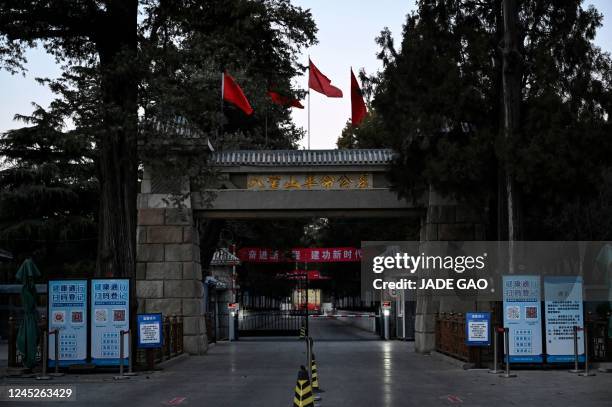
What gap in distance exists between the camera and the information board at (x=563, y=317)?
18.3 metres

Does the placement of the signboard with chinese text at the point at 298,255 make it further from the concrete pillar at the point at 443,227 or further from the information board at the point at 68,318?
the information board at the point at 68,318

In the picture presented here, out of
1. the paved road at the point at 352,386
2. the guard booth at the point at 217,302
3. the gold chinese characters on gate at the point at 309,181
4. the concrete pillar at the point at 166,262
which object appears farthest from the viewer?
the guard booth at the point at 217,302

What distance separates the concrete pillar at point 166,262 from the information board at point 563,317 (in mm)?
12123

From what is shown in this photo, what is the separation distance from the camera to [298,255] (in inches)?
1548

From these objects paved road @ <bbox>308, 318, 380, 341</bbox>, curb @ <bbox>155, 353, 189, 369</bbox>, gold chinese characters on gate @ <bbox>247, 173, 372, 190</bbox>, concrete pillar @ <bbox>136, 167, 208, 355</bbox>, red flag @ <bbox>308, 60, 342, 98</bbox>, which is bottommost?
paved road @ <bbox>308, 318, 380, 341</bbox>

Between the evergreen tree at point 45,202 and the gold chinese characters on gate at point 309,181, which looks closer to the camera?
the gold chinese characters on gate at point 309,181

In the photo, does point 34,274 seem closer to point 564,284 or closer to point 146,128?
point 146,128

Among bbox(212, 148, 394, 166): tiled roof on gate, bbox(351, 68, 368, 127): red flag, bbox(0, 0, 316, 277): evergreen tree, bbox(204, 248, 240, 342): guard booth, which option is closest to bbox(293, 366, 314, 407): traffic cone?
bbox(0, 0, 316, 277): evergreen tree

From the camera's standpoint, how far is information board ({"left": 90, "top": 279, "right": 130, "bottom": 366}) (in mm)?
18266

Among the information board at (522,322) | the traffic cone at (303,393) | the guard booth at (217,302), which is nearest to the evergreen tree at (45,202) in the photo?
the guard booth at (217,302)

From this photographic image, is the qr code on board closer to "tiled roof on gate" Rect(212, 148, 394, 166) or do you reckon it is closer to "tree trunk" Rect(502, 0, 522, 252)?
"tree trunk" Rect(502, 0, 522, 252)

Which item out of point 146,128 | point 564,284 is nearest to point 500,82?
point 564,284

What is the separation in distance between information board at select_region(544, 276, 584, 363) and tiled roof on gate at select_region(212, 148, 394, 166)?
8.56 m

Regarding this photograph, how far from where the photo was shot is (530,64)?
2003 cm
